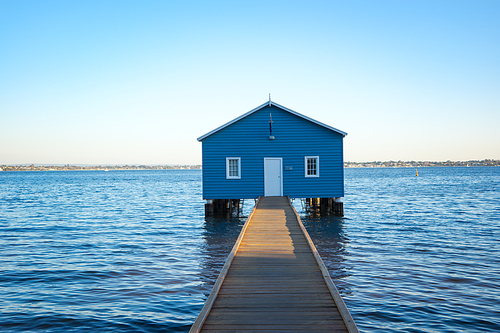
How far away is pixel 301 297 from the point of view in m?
6.48

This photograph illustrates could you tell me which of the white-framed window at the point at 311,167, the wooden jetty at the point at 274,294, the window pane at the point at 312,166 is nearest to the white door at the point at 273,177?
the white-framed window at the point at 311,167

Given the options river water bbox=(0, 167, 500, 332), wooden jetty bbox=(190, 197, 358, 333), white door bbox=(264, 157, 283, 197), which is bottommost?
river water bbox=(0, 167, 500, 332)

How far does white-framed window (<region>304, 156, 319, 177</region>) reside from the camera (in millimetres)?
21078

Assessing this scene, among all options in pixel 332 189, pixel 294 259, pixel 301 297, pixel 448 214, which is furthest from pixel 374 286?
pixel 448 214

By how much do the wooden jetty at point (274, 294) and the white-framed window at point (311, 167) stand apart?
1044cm

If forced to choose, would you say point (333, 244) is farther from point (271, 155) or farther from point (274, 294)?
point (274, 294)

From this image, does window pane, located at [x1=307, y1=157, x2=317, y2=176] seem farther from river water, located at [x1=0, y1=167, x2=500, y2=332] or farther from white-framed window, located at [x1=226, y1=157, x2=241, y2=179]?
white-framed window, located at [x1=226, y1=157, x2=241, y2=179]


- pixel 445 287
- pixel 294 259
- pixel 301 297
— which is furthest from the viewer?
pixel 445 287

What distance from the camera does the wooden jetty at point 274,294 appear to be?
17.7ft

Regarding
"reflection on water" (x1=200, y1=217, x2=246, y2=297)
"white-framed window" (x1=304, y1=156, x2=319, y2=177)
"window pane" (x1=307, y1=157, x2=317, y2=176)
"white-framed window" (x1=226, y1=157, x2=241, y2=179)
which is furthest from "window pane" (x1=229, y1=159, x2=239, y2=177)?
"window pane" (x1=307, y1=157, x2=317, y2=176)

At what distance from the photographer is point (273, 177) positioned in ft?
69.6

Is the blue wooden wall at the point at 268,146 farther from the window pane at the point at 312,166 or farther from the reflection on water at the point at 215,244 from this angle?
the reflection on water at the point at 215,244

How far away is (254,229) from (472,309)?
6.23 metres

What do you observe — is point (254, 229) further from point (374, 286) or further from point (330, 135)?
point (330, 135)
